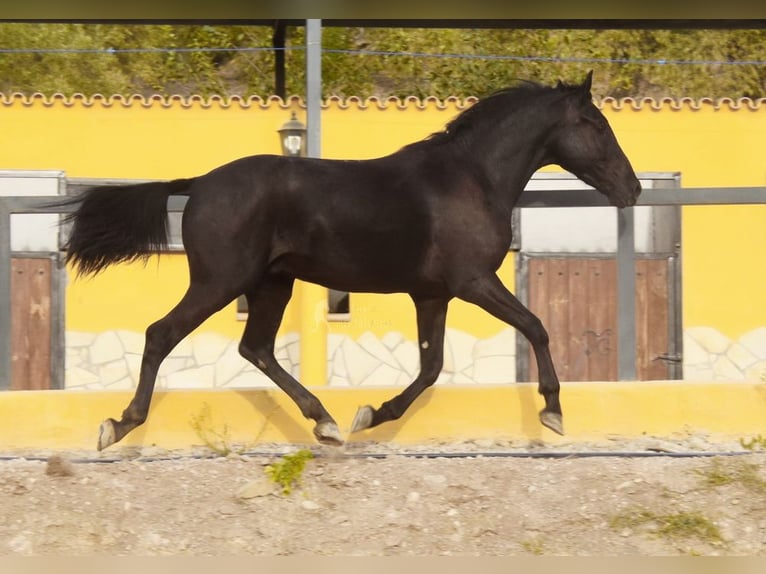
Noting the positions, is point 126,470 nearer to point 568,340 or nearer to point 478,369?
point 478,369

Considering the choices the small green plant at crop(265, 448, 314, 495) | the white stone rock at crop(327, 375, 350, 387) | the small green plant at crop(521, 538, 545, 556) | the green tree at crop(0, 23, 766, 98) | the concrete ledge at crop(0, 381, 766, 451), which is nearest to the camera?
the small green plant at crop(521, 538, 545, 556)

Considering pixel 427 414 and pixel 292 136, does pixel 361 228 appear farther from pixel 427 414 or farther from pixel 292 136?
pixel 292 136

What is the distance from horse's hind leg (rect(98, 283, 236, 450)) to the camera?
5949mm

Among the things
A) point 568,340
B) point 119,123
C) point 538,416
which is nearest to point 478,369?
point 568,340

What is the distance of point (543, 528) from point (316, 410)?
57.5 inches

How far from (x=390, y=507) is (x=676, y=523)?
1213mm

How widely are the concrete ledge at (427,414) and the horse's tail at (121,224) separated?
29.2 inches

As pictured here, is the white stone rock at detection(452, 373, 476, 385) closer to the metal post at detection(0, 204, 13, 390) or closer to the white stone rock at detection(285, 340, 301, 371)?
the white stone rock at detection(285, 340, 301, 371)

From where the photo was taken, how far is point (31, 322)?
12.3m

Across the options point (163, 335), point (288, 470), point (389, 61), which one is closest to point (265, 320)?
point (163, 335)

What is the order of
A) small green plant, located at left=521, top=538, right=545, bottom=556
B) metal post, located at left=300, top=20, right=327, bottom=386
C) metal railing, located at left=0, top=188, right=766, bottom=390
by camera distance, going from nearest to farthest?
small green plant, located at left=521, top=538, right=545, bottom=556, metal railing, located at left=0, top=188, right=766, bottom=390, metal post, located at left=300, top=20, right=327, bottom=386

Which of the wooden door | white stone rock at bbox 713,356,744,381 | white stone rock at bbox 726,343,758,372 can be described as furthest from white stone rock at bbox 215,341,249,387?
white stone rock at bbox 726,343,758,372

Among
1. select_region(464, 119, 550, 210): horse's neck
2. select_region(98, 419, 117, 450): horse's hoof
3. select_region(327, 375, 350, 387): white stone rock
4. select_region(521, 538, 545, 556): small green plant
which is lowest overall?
select_region(521, 538, 545, 556): small green plant

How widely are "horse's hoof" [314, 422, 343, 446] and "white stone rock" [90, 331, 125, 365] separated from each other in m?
6.55
